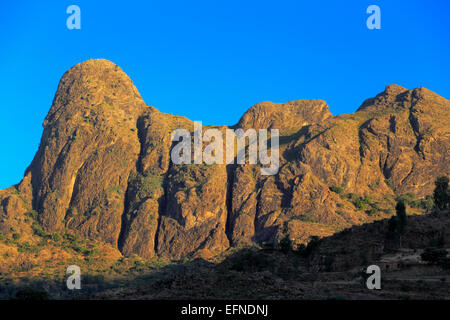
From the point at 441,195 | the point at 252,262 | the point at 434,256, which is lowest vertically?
the point at 252,262

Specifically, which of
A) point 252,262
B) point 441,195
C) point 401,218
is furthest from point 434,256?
point 441,195

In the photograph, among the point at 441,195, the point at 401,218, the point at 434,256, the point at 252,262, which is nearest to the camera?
the point at 434,256

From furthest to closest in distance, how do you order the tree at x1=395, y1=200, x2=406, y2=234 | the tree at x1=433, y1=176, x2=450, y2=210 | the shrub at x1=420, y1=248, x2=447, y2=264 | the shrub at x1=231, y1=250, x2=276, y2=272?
the tree at x1=433, y1=176, x2=450, y2=210, the tree at x1=395, y1=200, x2=406, y2=234, the shrub at x1=231, y1=250, x2=276, y2=272, the shrub at x1=420, y1=248, x2=447, y2=264

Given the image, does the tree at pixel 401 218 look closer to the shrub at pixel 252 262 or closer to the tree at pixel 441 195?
the shrub at pixel 252 262

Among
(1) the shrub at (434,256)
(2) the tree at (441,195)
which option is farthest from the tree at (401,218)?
(2) the tree at (441,195)

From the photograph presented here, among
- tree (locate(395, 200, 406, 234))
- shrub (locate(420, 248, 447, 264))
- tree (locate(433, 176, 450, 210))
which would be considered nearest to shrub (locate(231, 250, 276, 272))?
tree (locate(395, 200, 406, 234))

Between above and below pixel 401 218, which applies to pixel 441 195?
above

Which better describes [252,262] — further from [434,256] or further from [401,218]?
[434,256]

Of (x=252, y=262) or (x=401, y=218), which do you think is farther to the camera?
(x=401, y=218)

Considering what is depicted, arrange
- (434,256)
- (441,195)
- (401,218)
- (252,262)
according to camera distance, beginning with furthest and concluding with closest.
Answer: (441,195) → (401,218) → (252,262) → (434,256)

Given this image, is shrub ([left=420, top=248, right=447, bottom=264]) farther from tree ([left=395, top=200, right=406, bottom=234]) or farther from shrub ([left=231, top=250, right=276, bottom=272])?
shrub ([left=231, top=250, right=276, bottom=272])

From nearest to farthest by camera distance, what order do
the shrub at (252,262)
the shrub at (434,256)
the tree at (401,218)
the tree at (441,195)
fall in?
the shrub at (434,256) < the shrub at (252,262) < the tree at (401,218) < the tree at (441,195)

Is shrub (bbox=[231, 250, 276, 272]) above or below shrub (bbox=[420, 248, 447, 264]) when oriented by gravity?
below
